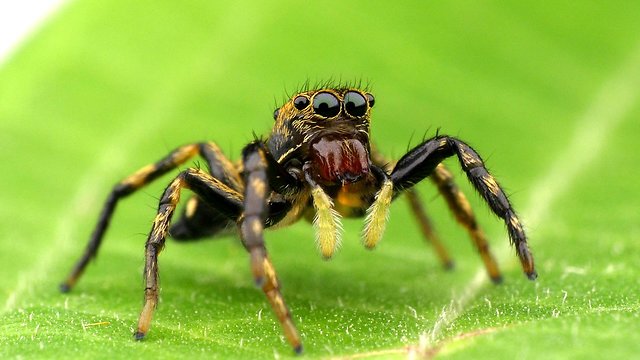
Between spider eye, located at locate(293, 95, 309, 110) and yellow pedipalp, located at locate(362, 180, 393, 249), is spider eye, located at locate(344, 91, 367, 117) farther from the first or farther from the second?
yellow pedipalp, located at locate(362, 180, 393, 249)

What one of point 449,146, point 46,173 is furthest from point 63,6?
point 449,146

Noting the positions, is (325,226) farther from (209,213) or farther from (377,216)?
(209,213)

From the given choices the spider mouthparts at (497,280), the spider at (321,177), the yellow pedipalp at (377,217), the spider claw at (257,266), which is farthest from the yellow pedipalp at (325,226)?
the spider mouthparts at (497,280)

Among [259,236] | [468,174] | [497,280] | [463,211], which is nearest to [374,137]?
[463,211]

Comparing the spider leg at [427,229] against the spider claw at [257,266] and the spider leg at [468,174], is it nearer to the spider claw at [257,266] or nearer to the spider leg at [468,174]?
the spider leg at [468,174]

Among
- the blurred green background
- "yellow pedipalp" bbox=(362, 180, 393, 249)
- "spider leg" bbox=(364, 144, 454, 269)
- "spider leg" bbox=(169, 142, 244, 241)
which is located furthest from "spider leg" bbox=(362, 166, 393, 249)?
"spider leg" bbox=(364, 144, 454, 269)
